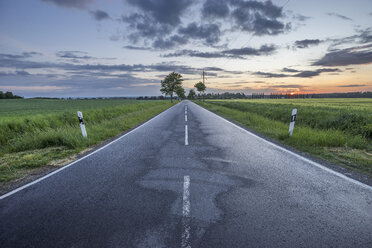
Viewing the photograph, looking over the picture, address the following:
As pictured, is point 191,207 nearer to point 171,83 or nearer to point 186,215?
point 186,215

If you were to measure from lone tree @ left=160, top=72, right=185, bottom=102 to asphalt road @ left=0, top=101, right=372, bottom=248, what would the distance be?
55.1 metres

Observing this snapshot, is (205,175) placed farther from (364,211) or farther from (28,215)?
(28,215)

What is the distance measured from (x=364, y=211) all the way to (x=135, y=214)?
11.0 ft

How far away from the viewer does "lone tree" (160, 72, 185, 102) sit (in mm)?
58625

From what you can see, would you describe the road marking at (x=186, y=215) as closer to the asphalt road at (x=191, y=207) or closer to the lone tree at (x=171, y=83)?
the asphalt road at (x=191, y=207)

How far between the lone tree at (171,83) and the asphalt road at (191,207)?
181ft

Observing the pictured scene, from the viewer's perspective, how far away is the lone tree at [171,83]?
58625 millimetres

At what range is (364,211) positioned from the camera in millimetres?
2729

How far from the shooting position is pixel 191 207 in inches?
111

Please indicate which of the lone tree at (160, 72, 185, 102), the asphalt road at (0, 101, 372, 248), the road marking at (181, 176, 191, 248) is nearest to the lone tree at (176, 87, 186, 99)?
the lone tree at (160, 72, 185, 102)

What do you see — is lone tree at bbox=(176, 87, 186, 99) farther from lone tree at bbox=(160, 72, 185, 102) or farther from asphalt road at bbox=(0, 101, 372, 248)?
asphalt road at bbox=(0, 101, 372, 248)

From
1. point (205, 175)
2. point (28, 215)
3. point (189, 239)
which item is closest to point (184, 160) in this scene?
point (205, 175)

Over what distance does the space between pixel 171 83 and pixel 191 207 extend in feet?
190

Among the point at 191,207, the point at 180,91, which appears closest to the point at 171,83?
the point at 180,91
